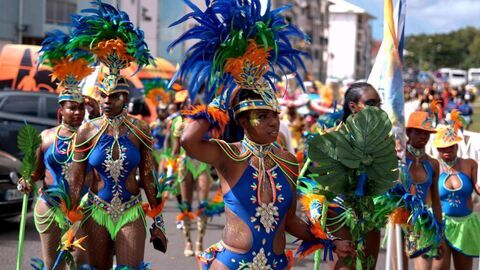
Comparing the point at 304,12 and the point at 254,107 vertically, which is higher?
the point at 304,12

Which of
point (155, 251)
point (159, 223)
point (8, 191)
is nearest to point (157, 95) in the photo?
point (8, 191)

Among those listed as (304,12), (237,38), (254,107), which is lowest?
(254,107)

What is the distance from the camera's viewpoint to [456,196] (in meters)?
7.43

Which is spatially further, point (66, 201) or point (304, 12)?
point (304, 12)

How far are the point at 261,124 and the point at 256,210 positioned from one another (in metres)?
0.49

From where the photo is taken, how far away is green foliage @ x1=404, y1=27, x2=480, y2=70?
474 feet

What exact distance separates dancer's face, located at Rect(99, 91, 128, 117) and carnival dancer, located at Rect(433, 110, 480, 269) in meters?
3.03

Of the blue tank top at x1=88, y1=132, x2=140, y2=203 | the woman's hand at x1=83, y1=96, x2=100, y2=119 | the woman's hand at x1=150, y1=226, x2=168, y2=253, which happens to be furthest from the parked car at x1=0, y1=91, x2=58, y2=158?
the woman's hand at x1=150, y1=226, x2=168, y2=253

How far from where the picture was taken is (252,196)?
457cm

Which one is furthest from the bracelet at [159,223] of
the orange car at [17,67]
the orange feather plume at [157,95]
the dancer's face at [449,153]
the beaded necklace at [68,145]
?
the orange car at [17,67]

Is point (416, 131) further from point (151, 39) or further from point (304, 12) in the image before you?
point (304, 12)

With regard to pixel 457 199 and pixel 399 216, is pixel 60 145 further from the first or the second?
pixel 457 199

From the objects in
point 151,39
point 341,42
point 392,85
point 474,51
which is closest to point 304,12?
point 341,42

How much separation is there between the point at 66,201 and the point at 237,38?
2209 millimetres
